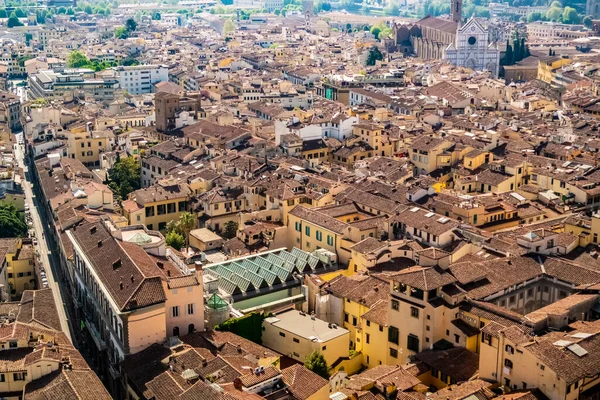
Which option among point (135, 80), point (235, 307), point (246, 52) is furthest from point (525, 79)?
point (235, 307)

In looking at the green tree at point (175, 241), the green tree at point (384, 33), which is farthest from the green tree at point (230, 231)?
the green tree at point (384, 33)

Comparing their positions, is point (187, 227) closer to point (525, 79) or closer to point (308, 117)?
point (308, 117)

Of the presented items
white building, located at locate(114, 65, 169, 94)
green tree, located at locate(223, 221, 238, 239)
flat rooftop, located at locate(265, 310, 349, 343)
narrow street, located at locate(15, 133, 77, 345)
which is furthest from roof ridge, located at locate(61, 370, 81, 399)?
white building, located at locate(114, 65, 169, 94)

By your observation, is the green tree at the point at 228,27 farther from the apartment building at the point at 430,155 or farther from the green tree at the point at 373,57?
the apartment building at the point at 430,155

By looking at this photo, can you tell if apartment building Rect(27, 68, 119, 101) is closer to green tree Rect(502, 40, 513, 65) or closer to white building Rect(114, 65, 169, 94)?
white building Rect(114, 65, 169, 94)

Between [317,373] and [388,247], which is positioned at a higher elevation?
[388,247]

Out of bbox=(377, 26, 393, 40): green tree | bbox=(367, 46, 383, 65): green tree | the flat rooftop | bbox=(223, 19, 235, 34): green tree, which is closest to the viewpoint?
the flat rooftop

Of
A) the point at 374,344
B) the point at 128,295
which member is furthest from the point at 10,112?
the point at 374,344
